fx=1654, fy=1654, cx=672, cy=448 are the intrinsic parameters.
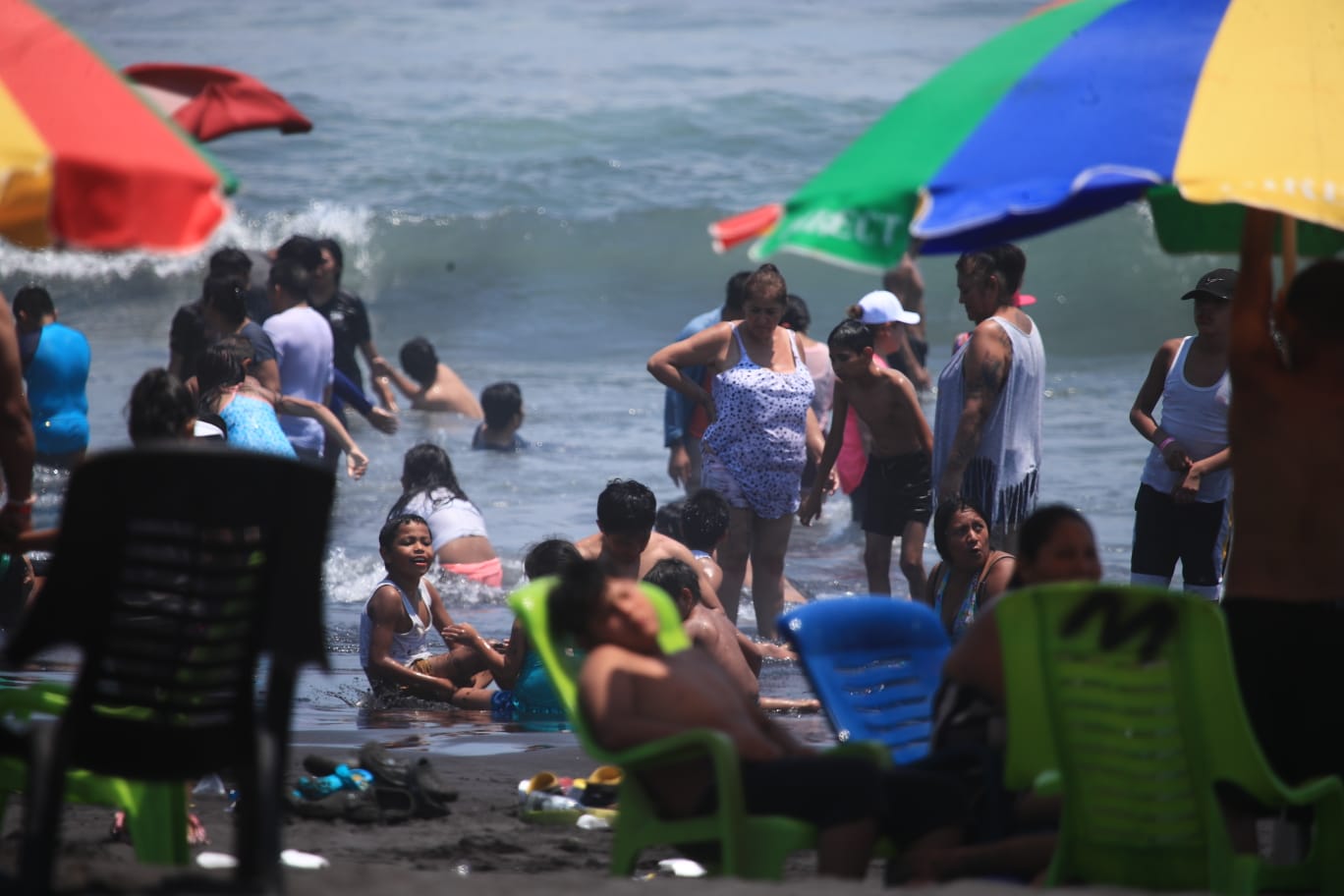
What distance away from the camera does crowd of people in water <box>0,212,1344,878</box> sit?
3.65 metres

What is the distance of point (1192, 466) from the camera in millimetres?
6637

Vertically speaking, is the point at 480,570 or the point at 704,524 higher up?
the point at 704,524

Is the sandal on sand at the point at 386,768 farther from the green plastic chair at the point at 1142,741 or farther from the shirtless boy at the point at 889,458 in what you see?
the shirtless boy at the point at 889,458

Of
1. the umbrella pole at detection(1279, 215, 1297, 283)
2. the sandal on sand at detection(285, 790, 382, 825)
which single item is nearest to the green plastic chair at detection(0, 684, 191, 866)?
the sandal on sand at detection(285, 790, 382, 825)

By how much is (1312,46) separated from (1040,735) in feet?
5.66

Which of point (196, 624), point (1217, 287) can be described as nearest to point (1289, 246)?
point (1217, 287)

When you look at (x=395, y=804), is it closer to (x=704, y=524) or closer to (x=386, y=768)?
(x=386, y=768)

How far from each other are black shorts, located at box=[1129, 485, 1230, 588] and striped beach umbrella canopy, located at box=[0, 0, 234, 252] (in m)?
4.51

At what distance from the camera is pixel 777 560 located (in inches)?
320

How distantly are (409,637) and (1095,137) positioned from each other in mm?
3996

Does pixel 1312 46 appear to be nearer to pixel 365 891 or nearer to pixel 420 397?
pixel 365 891

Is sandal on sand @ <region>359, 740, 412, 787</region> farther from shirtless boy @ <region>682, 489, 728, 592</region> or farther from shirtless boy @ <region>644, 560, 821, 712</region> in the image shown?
shirtless boy @ <region>682, 489, 728, 592</region>

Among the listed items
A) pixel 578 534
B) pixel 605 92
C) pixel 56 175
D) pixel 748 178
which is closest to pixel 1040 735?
pixel 56 175

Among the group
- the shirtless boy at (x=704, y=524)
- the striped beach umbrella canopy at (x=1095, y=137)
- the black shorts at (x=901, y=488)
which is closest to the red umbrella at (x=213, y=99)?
the striped beach umbrella canopy at (x=1095, y=137)
